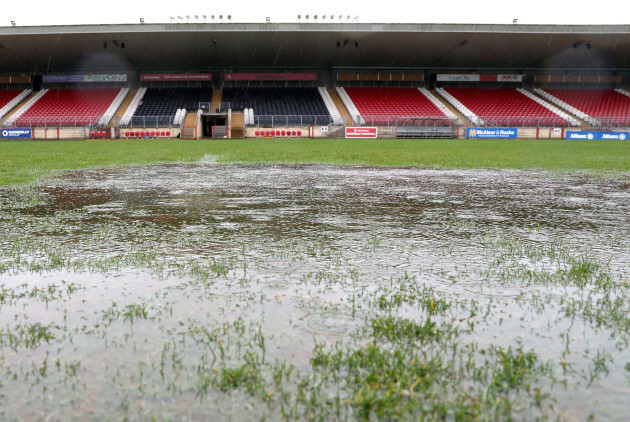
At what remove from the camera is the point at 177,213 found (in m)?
6.15

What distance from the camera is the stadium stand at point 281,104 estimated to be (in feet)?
A: 143

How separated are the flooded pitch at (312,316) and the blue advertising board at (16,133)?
1607 inches

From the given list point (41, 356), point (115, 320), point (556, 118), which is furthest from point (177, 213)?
point (556, 118)

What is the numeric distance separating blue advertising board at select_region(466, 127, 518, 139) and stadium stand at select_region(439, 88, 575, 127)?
1.80 meters

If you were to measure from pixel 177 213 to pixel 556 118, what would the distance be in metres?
46.4

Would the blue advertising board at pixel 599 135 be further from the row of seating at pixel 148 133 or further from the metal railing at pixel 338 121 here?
the row of seating at pixel 148 133

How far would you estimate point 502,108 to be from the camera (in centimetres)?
4888

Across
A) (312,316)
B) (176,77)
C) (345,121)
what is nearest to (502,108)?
(345,121)

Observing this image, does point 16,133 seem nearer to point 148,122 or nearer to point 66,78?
point 148,122

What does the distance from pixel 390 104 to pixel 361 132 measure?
10.2 meters

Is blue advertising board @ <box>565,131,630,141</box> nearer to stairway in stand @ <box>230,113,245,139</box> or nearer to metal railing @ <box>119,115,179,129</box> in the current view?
stairway in stand @ <box>230,113,245,139</box>

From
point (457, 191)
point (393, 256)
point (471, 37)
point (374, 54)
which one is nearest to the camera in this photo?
point (393, 256)

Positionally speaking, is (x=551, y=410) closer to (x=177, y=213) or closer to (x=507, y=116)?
(x=177, y=213)

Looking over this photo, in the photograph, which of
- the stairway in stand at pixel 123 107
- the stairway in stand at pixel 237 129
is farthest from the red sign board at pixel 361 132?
the stairway in stand at pixel 123 107
